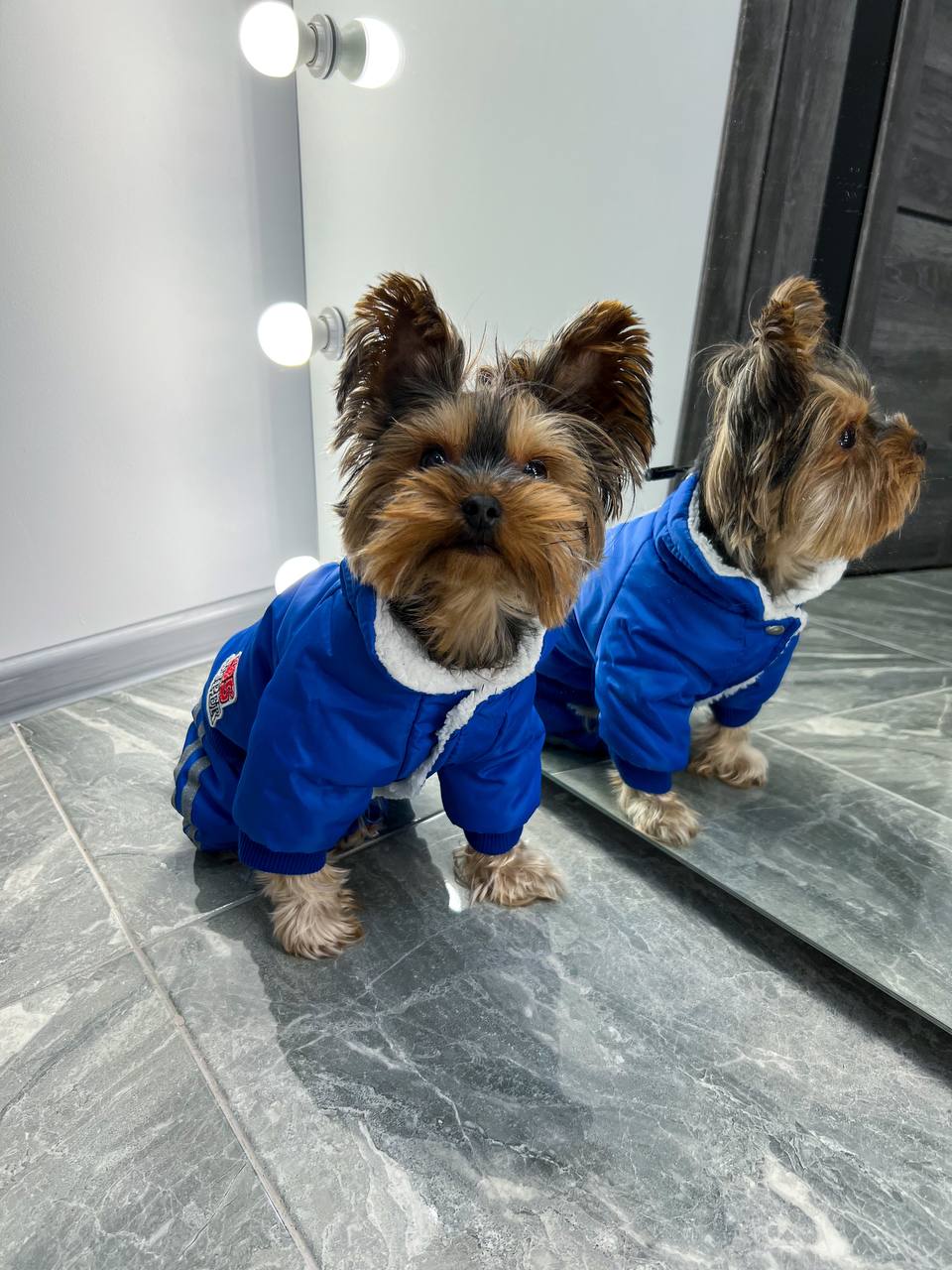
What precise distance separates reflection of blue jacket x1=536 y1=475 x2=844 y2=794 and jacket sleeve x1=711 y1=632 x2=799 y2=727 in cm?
4

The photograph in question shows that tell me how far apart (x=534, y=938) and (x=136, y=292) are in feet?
5.88

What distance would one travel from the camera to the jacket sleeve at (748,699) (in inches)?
66.9

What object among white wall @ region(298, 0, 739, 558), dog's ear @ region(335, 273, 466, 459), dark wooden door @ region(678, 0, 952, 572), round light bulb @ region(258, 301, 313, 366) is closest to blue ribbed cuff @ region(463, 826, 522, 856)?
dog's ear @ region(335, 273, 466, 459)

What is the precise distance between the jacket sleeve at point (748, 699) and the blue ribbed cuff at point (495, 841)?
0.60m

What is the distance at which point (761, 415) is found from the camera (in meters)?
1.39

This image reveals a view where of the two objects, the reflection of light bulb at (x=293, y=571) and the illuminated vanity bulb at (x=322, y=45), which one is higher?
the illuminated vanity bulb at (x=322, y=45)

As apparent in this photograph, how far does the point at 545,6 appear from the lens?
148 cm

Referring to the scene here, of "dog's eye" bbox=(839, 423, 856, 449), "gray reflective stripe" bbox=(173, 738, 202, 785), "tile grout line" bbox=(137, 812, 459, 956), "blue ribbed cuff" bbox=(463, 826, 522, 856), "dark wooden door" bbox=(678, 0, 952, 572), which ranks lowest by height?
"tile grout line" bbox=(137, 812, 459, 956)

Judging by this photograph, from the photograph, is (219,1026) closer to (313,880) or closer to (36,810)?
(313,880)

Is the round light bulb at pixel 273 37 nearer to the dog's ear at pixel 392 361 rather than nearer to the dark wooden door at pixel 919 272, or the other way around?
the dog's ear at pixel 392 361

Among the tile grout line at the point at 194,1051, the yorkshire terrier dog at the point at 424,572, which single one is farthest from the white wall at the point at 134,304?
the yorkshire terrier dog at the point at 424,572

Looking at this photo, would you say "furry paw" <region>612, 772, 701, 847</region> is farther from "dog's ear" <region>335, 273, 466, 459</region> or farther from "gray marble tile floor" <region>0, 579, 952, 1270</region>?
A: "dog's ear" <region>335, 273, 466, 459</region>

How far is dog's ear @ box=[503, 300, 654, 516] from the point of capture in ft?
3.67

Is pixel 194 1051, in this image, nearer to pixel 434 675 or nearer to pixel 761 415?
pixel 434 675
